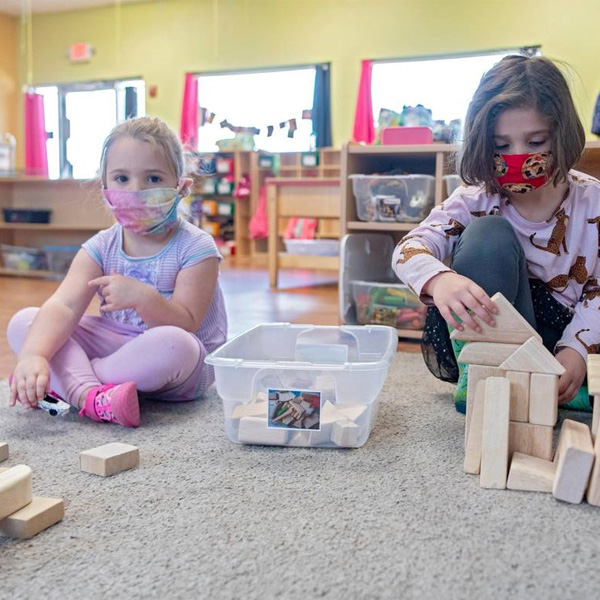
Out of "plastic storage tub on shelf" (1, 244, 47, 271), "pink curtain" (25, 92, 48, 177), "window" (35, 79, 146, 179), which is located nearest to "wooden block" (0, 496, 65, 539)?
"plastic storage tub on shelf" (1, 244, 47, 271)

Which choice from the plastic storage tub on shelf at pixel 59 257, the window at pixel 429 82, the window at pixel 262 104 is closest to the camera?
the plastic storage tub on shelf at pixel 59 257

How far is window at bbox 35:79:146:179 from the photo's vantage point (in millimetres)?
6902

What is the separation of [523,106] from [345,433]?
0.51 meters

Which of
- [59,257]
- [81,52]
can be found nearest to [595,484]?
[59,257]

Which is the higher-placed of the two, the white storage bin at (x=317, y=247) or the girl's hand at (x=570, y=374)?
the girl's hand at (x=570, y=374)

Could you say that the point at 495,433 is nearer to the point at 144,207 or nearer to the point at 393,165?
the point at 144,207

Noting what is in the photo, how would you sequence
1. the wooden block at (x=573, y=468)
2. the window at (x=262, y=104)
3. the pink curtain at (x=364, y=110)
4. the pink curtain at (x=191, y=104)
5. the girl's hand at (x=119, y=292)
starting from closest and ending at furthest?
the wooden block at (x=573, y=468) → the girl's hand at (x=119, y=292) → the pink curtain at (x=364, y=110) → the window at (x=262, y=104) → the pink curtain at (x=191, y=104)

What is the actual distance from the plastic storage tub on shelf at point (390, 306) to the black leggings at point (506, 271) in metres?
0.68

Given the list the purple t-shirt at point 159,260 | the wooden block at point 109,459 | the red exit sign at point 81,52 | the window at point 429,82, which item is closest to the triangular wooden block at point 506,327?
the wooden block at point 109,459

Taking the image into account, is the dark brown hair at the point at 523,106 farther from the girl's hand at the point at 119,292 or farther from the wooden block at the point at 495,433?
the girl's hand at the point at 119,292

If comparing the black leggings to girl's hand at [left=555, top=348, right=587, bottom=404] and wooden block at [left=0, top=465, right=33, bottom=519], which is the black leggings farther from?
wooden block at [left=0, top=465, right=33, bottom=519]

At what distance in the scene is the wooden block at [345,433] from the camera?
0.87 metres

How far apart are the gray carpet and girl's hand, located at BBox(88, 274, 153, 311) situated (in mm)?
204

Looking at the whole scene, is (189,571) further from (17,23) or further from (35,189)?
(17,23)
